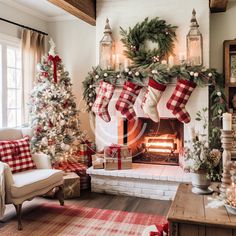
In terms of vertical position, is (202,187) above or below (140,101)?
below

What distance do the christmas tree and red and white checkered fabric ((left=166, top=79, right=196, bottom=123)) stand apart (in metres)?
1.47

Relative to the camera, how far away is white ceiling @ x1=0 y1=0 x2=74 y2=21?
4.10 meters

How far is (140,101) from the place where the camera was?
4051 mm

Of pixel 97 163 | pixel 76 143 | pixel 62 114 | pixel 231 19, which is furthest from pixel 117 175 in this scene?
pixel 231 19

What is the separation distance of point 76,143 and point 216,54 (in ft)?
7.94

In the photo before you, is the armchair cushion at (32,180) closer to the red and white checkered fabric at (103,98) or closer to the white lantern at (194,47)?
the red and white checkered fabric at (103,98)

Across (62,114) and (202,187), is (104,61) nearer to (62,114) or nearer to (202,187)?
(62,114)

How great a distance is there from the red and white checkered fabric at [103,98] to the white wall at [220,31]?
5.02 feet

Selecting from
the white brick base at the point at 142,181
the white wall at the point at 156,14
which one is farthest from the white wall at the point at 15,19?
the white brick base at the point at 142,181

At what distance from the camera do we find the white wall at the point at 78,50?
4754 millimetres

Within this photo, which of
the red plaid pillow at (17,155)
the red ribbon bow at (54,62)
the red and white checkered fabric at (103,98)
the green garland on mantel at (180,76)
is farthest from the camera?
the red ribbon bow at (54,62)

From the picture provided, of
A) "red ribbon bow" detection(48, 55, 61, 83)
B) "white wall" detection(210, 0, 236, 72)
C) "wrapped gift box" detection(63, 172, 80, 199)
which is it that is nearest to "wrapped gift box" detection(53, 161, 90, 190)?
"wrapped gift box" detection(63, 172, 80, 199)

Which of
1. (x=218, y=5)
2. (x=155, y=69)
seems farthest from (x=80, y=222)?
(x=218, y=5)

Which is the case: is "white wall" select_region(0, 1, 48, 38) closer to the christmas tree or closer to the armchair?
the christmas tree
